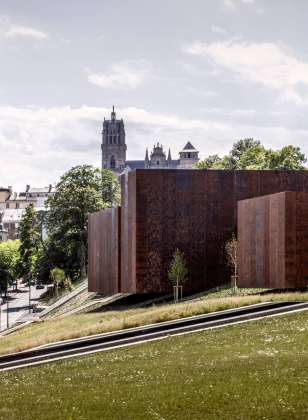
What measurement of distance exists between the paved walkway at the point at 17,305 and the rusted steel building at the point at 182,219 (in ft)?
76.5

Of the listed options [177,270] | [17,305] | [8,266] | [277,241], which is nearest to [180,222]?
[177,270]

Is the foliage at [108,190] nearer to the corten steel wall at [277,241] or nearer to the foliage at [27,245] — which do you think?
the foliage at [27,245]

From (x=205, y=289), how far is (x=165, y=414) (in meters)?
35.2

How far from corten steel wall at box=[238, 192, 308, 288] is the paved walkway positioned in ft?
105

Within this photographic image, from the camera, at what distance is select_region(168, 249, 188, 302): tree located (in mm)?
46969

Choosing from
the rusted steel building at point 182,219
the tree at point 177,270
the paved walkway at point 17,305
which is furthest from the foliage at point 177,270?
the paved walkway at point 17,305

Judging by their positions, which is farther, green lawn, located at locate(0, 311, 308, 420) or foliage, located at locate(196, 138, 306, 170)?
foliage, located at locate(196, 138, 306, 170)

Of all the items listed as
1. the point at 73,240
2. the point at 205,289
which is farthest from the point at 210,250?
the point at 73,240

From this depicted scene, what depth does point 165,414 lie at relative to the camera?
15984 millimetres

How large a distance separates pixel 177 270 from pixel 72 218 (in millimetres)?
44196

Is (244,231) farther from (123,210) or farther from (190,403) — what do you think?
(190,403)

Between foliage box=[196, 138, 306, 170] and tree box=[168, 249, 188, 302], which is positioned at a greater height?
foliage box=[196, 138, 306, 170]

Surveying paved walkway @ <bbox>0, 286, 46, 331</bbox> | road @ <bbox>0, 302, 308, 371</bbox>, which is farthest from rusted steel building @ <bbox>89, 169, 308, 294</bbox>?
paved walkway @ <bbox>0, 286, 46, 331</bbox>

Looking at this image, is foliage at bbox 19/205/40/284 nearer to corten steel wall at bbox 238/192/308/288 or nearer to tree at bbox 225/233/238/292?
tree at bbox 225/233/238/292
